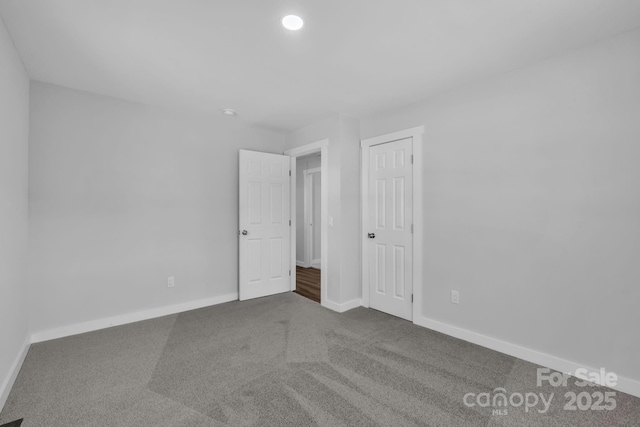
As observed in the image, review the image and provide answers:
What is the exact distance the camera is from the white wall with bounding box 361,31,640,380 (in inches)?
80.6

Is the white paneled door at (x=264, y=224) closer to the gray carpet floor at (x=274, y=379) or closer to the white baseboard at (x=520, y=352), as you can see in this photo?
the gray carpet floor at (x=274, y=379)

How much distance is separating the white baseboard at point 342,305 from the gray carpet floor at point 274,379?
1.44 feet

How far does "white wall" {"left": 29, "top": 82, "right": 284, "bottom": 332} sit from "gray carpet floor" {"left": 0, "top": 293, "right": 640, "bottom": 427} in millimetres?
477

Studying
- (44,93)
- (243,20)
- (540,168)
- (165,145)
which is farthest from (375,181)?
(44,93)

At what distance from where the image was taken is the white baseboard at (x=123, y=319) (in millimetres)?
2840

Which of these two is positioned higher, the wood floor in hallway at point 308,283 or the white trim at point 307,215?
the white trim at point 307,215

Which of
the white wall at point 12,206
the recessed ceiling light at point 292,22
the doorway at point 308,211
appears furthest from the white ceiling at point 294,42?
the doorway at point 308,211

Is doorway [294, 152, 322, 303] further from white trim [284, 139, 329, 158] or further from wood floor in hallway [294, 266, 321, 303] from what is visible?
white trim [284, 139, 329, 158]

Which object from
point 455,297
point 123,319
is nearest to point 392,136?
point 455,297

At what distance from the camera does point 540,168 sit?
2.39 metres

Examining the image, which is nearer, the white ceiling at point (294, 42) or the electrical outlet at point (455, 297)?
the white ceiling at point (294, 42)

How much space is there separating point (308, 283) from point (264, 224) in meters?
1.39

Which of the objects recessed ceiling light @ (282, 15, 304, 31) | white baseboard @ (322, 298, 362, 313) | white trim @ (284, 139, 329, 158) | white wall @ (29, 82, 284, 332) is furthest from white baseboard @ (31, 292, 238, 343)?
recessed ceiling light @ (282, 15, 304, 31)

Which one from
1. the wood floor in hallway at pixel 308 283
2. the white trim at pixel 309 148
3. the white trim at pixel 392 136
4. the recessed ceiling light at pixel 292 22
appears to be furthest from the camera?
the wood floor in hallway at pixel 308 283
